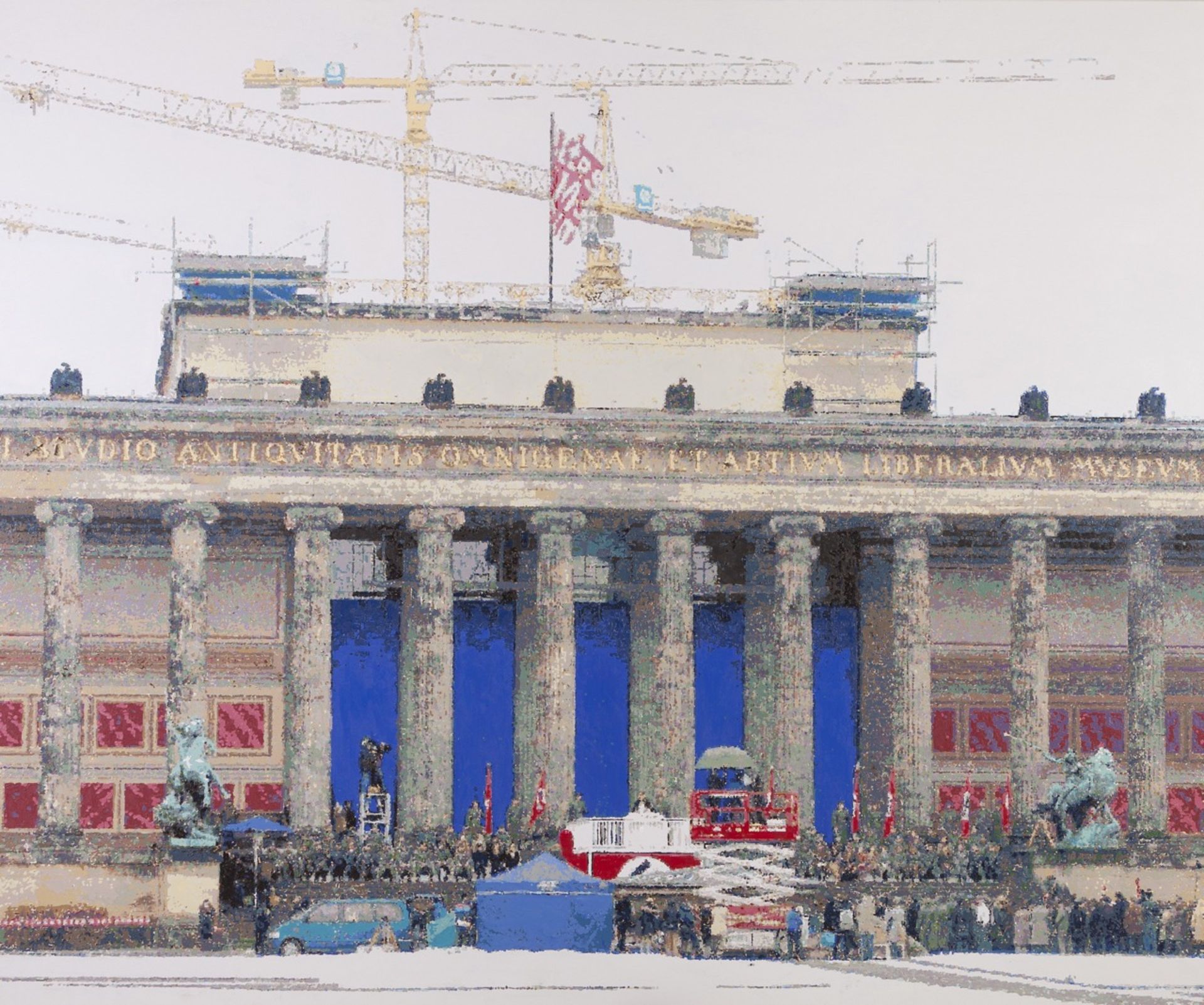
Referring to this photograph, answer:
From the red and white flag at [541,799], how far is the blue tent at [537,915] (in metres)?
12.7

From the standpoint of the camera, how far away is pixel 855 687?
87.6 metres

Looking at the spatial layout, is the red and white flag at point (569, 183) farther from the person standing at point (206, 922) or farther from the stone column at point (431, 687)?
the person standing at point (206, 922)

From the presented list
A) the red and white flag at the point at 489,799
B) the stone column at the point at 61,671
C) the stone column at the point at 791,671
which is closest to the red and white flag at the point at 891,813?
the stone column at the point at 791,671

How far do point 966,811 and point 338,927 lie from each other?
20936 millimetres

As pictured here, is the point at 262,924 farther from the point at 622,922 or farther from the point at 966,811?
the point at 966,811

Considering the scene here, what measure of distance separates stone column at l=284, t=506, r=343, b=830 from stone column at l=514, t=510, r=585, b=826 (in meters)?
5.37

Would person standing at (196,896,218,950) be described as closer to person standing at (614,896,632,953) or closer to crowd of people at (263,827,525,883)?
crowd of people at (263,827,525,883)

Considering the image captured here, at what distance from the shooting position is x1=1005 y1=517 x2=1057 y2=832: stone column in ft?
268

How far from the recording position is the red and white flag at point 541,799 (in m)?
80.1

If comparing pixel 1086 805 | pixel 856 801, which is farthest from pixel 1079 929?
pixel 856 801

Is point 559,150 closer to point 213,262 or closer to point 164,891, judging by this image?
point 213,262

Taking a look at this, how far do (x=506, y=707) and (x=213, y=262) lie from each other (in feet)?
51.1

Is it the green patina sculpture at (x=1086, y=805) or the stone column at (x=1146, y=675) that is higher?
the stone column at (x=1146, y=675)

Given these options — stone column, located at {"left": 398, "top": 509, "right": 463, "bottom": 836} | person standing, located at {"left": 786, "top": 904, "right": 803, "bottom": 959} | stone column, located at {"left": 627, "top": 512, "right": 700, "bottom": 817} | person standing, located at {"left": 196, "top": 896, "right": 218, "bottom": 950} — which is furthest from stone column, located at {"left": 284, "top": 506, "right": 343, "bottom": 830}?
person standing, located at {"left": 786, "top": 904, "right": 803, "bottom": 959}
